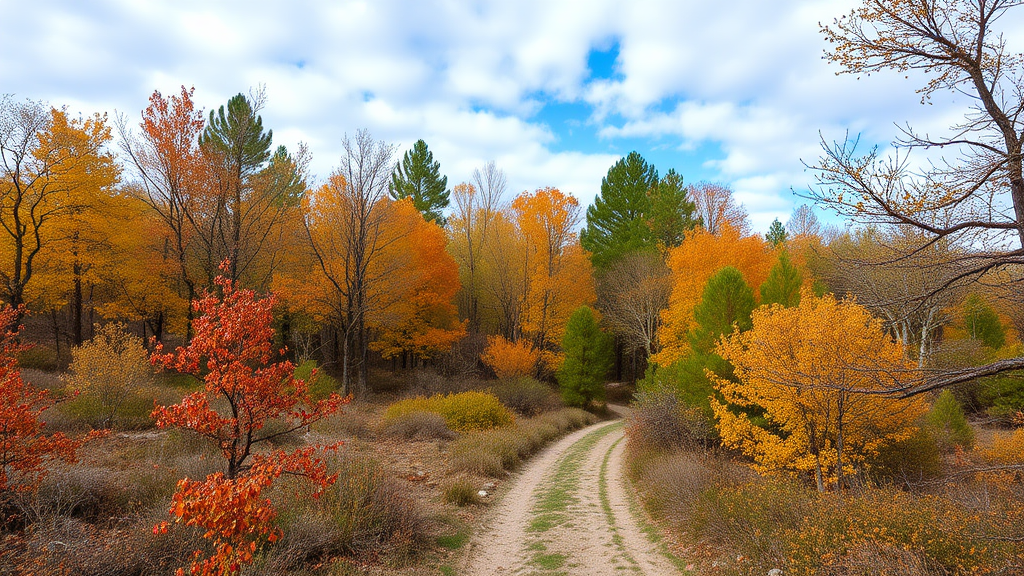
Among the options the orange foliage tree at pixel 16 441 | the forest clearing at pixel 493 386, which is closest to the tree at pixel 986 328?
the forest clearing at pixel 493 386

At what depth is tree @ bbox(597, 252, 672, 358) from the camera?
28.0m

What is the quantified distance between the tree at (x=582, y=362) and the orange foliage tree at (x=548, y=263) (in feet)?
7.52

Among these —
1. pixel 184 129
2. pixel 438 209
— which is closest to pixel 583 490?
Answer: pixel 184 129

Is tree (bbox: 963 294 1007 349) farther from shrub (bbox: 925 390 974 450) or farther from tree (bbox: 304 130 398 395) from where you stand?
tree (bbox: 304 130 398 395)

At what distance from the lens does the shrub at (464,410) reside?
15961 millimetres

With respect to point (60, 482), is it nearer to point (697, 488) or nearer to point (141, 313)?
point (697, 488)

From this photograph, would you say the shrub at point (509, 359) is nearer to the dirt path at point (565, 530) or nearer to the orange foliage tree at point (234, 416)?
the dirt path at point (565, 530)

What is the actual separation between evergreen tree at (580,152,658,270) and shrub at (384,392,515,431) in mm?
20652

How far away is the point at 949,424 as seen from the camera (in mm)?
14781

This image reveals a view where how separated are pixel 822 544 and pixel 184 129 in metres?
22.2

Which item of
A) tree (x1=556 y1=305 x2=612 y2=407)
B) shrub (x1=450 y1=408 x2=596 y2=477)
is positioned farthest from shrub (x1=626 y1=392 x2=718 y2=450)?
tree (x1=556 y1=305 x2=612 y2=407)

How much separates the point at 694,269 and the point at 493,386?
1279cm

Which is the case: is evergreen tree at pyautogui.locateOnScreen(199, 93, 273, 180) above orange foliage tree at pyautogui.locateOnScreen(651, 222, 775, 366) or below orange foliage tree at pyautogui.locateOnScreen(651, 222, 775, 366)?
above

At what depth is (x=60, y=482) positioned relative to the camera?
5852 mm
